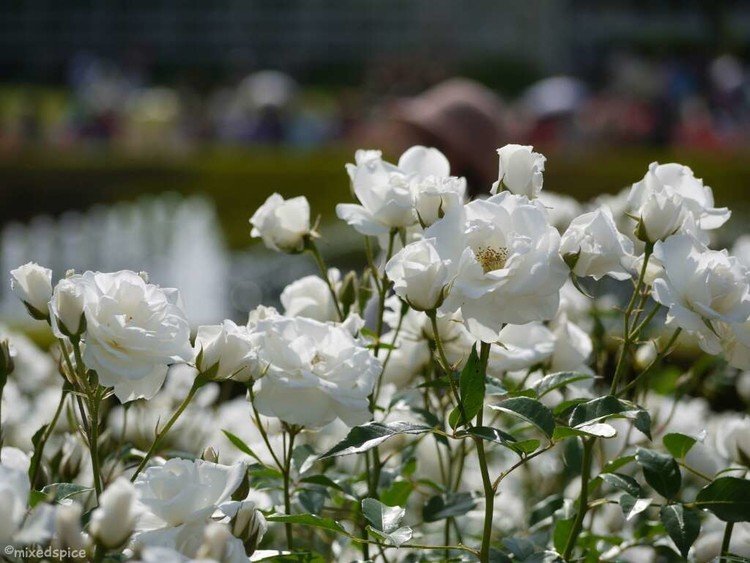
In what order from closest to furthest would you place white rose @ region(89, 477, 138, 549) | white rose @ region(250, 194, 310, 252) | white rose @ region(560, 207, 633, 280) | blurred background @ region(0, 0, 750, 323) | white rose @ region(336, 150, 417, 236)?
white rose @ region(89, 477, 138, 549), white rose @ region(560, 207, 633, 280), white rose @ region(336, 150, 417, 236), white rose @ region(250, 194, 310, 252), blurred background @ region(0, 0, 750, 323)

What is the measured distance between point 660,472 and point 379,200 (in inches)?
13.3

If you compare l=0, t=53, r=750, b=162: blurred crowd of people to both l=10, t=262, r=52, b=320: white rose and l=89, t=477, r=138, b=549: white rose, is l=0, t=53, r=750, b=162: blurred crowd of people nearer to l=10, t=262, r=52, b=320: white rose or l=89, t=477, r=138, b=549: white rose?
l=10, t=262, r=52, b=320: white rose

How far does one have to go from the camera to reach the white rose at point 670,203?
100cm

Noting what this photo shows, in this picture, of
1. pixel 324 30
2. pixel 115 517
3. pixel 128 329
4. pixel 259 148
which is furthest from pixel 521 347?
pixel 324 30

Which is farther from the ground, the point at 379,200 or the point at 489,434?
the point at 379,200

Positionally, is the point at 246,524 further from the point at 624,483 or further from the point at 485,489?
the point at 624,483

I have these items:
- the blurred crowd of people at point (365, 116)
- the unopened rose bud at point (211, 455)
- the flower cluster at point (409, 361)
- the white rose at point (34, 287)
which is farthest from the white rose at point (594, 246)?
the blurred crowd of people at point (365, 116)

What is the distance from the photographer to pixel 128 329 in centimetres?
91

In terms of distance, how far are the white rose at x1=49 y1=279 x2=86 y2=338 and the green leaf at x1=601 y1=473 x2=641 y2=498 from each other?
442 mm

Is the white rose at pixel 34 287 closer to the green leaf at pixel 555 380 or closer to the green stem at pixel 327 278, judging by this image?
the green stem at pixel 327 278

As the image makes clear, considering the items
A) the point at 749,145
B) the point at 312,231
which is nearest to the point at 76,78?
the point at 749,145

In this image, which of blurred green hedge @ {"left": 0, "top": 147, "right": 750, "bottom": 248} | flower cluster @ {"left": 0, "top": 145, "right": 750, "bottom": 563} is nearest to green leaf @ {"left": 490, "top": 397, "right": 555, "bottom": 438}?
flower cluster @ {"left": 0, "top": 145, "right": 750, "bottom": 563}

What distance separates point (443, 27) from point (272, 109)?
12424 mm

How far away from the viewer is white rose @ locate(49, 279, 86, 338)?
0.91 meters
